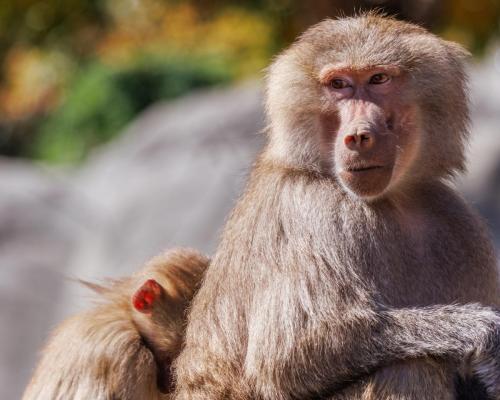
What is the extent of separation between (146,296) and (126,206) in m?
5.61

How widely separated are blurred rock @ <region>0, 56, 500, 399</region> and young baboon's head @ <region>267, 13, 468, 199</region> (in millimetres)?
4561

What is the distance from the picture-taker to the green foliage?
15938mm

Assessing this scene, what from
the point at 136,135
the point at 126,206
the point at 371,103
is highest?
the point at 136,135

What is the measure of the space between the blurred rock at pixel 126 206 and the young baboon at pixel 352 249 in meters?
4.51

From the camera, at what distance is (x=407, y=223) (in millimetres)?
4242

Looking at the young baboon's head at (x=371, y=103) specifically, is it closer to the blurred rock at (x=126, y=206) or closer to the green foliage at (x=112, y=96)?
the blurred rock at (x=126, y=206)

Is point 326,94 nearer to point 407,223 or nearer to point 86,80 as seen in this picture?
point 407,223

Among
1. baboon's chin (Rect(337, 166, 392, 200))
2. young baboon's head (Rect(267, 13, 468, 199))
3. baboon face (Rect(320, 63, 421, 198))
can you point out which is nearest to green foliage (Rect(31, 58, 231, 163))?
young baboon's head (Rect(267, 13, 468, 199))

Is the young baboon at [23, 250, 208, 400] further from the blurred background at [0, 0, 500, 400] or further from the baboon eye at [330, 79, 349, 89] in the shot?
the baboon eye at [330, 79, 349, 89]

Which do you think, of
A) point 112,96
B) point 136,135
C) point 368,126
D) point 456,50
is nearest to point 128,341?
point 368,126

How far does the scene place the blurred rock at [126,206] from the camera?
30.9 ft

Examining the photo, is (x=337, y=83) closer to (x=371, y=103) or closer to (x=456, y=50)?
(x=371, y=103)

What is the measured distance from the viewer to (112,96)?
15.9 m

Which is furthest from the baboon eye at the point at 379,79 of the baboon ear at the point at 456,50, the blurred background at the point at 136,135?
the blurred background at the point at 136,135
